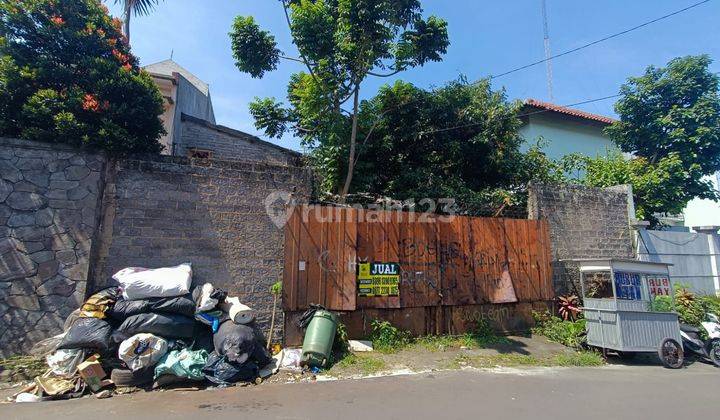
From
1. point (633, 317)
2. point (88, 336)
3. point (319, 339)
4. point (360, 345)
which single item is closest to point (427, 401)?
point (319, 339)

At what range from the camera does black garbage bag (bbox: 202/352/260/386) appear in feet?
17.3

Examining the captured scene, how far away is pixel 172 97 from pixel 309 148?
14.4 ft

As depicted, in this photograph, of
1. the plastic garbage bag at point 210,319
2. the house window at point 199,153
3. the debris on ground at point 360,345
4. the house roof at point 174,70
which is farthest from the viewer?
the house roof at point 174,70

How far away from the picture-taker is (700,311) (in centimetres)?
877

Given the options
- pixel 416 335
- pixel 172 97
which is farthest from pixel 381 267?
pixel 172 97

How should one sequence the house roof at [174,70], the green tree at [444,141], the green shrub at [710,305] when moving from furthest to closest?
the house roof at [174,70] → the green tree at [444,141] → the green shrub at [710,305]

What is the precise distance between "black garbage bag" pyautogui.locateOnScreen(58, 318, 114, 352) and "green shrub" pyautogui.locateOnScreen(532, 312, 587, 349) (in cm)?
770

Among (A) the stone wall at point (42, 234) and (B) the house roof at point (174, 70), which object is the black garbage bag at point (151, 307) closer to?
(A) the stone wall at point (42, 234)

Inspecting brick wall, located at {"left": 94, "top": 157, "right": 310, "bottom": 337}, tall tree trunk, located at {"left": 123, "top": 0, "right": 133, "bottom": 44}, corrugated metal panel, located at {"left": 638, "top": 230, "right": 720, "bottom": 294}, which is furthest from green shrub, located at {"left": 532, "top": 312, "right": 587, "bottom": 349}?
tall tree trunk, located at {"left": 123, "top": 0, "right": 133, "bottom": 44}

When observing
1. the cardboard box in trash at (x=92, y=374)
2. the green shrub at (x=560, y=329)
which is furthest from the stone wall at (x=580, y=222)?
the cardboard box in trash at (x=92, y=374)

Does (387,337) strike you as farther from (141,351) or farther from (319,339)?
(141,351)

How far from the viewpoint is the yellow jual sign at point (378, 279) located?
→ 7.27 meters

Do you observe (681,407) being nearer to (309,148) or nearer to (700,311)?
(700,311)

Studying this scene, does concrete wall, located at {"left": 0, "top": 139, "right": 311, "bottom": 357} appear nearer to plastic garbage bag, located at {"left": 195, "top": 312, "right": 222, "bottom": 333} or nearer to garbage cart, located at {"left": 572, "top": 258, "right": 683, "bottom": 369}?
plastic garbage bag, located at {"left": 195, "top": 312, "right": 222, "bottom": 333}
